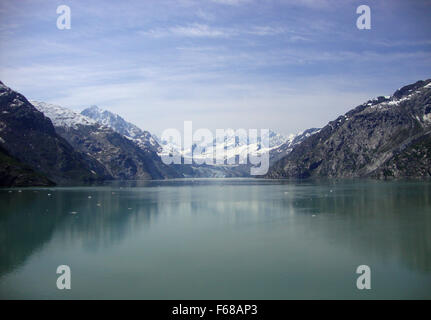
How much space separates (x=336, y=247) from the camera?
52.8 meters

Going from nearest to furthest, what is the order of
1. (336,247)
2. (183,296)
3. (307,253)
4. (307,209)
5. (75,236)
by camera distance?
1. (183,296)
2. (307,253)
3. (336,247)
4. (75,236)
5. (307,209)

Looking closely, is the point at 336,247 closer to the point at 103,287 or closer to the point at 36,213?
the point at 103,287

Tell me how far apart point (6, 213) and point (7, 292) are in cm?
6526

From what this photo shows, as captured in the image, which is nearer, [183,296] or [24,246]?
[183,296]

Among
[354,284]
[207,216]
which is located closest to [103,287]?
[354,284]

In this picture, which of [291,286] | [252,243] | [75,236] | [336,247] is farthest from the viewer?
[75,236]

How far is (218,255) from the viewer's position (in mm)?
48969

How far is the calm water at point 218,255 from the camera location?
35.2 meters

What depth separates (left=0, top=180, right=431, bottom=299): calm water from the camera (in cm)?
3519

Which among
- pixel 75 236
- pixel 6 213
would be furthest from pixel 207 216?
pixel 6 213

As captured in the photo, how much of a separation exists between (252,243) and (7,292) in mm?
32728

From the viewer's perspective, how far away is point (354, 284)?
36.6 meters

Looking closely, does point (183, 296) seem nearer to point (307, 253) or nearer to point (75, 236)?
point (307, 253)
